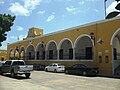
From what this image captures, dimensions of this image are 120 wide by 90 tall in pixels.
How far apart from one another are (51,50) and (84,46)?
9349mm

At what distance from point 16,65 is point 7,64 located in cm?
226

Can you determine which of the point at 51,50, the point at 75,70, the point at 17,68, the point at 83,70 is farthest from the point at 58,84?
the point at 51,50

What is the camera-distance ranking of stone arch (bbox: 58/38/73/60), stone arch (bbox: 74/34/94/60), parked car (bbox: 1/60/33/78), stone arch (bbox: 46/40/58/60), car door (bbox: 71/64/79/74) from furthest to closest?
stone arch (bbox: 46/40/58/60) < stone arch (bbox: 58/38/73/60) < stone arch (bbox: 74/34/94/60) < car door (bbox: 71/64/79/74) < parked car (bbox: 1/60/33/78)

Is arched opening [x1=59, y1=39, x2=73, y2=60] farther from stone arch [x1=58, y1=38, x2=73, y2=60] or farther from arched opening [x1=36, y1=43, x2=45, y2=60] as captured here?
arched opening [x1=36, y1=43, x2=45, y2=60]

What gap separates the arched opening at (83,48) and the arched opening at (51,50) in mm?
6819

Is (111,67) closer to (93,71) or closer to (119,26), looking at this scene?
(93,71)

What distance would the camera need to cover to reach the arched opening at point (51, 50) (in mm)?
37750

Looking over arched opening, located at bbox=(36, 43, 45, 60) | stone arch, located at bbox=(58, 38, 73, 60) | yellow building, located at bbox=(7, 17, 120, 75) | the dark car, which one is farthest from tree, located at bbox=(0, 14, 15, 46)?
the dark car

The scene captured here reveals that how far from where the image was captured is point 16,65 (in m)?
20.3

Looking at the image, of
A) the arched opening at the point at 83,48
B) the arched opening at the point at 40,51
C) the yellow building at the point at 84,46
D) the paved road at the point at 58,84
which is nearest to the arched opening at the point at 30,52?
the yellow building at the point at 84,46

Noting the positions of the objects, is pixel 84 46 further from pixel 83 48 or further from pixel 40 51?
pixel 40 51

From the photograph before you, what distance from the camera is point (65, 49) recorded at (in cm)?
3550

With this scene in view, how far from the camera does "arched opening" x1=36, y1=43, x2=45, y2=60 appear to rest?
40.5 metres

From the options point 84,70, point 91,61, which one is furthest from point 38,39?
point 84,70
